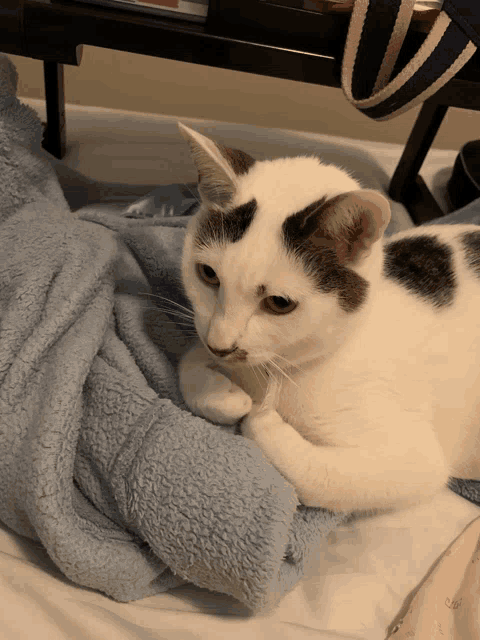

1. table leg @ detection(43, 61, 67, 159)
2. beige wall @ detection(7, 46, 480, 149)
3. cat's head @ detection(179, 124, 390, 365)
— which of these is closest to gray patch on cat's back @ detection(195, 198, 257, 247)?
cat's head @ detection(179, 124, 390, 365)

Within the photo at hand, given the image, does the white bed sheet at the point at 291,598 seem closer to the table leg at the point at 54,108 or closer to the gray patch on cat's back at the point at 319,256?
the gray patch on cat's back at the point at 319,256

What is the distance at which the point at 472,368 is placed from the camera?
897mm

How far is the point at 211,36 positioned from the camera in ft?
3.24

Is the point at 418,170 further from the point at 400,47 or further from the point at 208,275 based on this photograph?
the point at 208,275

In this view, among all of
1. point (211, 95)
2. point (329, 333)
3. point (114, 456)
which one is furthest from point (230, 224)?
point (211, 95)

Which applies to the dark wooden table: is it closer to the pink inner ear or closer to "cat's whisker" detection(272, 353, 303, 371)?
the pink inner ear

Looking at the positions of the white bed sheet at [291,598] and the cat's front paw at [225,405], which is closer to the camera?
the white bed sheet at [291,598]

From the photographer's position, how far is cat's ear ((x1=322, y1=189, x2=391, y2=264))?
0.62 meters

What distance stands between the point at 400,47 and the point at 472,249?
0.39m

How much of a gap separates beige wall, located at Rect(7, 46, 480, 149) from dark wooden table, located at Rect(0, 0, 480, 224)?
39.7 inches

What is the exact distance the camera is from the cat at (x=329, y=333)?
69 cm

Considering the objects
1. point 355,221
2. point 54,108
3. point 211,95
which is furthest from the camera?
point 211,95

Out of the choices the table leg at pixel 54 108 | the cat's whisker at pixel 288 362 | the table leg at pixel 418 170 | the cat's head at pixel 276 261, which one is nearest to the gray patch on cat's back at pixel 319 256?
the cat's head at pixel 276 261

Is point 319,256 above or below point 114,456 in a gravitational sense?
above
